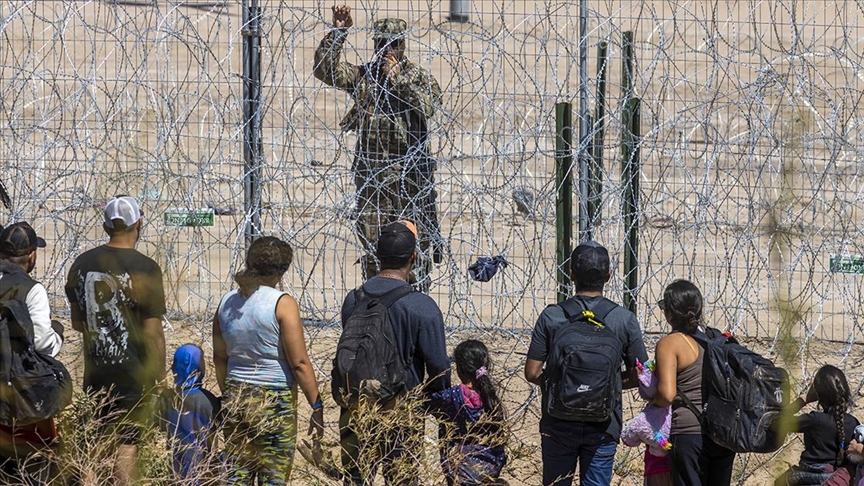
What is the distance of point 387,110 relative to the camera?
6699 mm

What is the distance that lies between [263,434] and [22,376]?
2.81ft

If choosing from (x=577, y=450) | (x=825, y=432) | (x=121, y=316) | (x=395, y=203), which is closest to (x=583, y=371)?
(x=577, y=450)

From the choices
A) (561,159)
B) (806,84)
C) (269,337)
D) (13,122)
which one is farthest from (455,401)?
(13,122)

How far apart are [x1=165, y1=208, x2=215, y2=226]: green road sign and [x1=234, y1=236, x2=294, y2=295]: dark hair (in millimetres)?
2090

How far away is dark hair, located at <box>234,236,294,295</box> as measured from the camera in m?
4.27

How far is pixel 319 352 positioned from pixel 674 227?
7.01 feet

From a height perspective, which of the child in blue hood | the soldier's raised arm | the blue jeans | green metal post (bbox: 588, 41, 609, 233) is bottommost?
the blue jeans

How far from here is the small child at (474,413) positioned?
423cm

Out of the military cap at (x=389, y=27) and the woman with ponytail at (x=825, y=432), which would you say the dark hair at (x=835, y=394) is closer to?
the woman with ponytail at (x=825, y=432)

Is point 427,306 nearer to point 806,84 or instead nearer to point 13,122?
point 806,84

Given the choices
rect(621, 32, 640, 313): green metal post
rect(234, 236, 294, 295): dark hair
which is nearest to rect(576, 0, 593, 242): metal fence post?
rect(621, 32, 640, 313): green metal post

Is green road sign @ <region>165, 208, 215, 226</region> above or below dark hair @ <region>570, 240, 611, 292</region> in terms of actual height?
above

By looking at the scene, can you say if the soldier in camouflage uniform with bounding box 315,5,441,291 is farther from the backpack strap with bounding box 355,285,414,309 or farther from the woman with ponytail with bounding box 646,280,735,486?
the woman with ponytail with bounding box 646,280,735,486

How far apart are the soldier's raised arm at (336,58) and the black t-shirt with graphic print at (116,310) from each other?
252 centimetres
